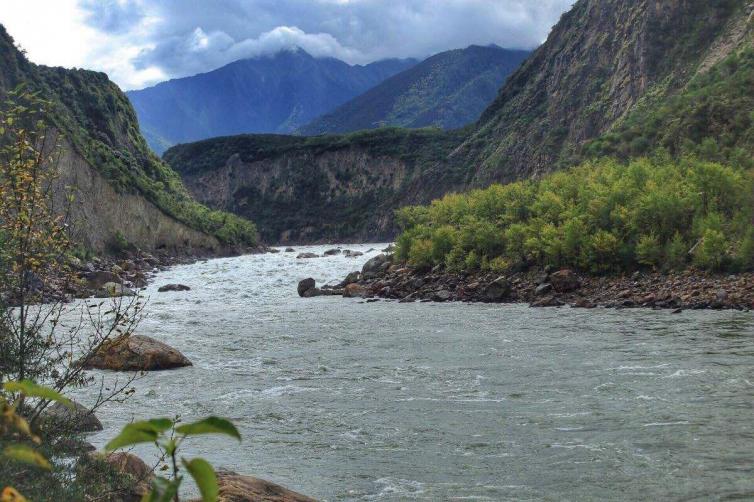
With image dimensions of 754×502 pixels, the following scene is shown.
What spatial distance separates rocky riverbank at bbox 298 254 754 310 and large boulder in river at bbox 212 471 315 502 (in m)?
21.8

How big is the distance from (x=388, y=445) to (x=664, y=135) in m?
49.4

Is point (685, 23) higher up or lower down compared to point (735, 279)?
higher up

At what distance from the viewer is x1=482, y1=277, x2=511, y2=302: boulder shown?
3441cm

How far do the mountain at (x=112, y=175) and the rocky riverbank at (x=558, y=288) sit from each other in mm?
25003

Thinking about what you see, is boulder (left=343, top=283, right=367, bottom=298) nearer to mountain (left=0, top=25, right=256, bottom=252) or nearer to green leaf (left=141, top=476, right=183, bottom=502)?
mountain (left=0, top=25, right=256, bottom=252)

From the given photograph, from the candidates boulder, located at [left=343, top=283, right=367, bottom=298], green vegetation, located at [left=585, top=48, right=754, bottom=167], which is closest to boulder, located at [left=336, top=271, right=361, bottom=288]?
boulder, located at [left=343, top=283, right=367, bottom=298]

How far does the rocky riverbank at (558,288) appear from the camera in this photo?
2695cm

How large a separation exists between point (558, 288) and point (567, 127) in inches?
2567

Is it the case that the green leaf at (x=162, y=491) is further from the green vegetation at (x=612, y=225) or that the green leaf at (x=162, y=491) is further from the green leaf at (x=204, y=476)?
the green vegetation at (x=612, y=225)

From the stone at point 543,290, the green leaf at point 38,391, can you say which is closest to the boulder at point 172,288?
the stone at point 543,290

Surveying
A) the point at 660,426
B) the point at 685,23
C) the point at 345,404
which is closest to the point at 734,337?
the point at 660,426

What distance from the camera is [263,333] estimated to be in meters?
25.8

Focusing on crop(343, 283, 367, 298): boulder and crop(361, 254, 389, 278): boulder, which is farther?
crop(361, 254, 389, 278): boulder

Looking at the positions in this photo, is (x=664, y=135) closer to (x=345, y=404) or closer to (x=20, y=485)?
(x=345, y=404)
